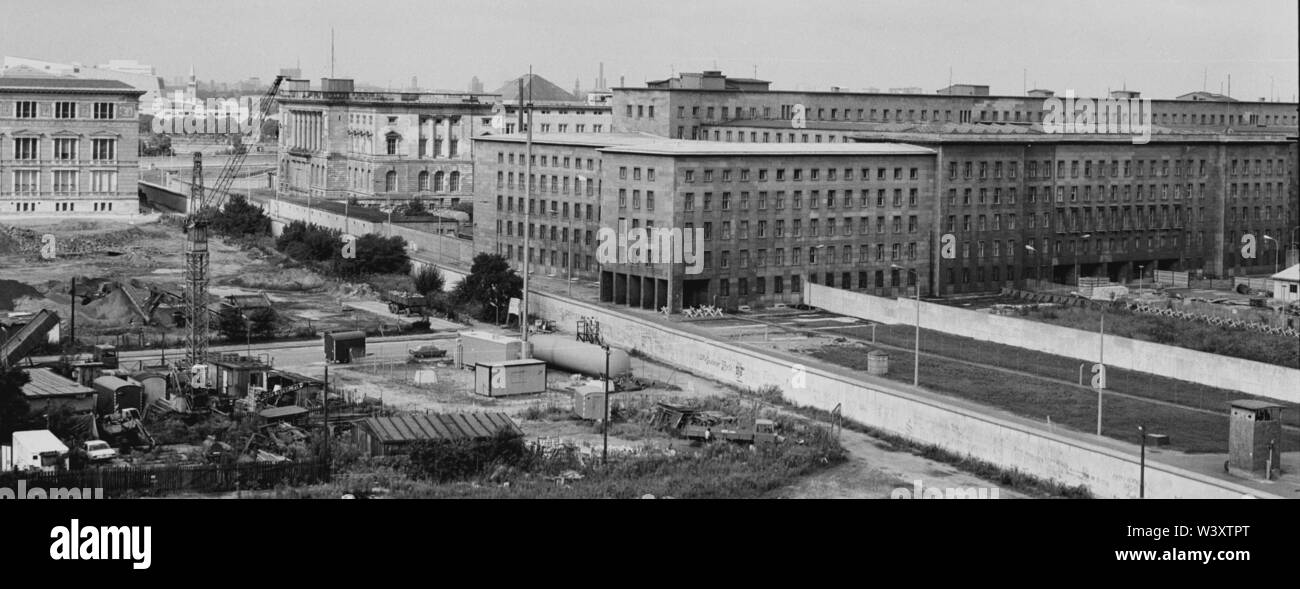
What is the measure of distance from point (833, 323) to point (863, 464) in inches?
652

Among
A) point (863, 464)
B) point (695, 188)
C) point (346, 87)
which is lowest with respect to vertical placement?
point (863, 464)

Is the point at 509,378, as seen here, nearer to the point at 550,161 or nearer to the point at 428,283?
the point at 428,283

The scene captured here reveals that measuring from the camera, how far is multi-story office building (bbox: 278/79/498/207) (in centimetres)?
8275

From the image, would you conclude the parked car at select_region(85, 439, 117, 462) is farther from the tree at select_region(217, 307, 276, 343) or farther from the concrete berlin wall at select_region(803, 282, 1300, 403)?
the concrete berlin wall at select_region(803, 282, 1300, 403)

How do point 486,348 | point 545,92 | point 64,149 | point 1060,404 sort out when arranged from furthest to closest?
1. point 545,92
2. point 64,149
3. point 486,348
4. point 1060,404

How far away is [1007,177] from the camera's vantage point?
56688 mm

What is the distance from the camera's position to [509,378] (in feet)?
121

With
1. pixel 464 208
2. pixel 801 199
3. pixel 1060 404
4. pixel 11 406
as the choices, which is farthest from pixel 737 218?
pixel 464 208

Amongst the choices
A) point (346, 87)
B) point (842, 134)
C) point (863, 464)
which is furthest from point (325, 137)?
point (863, 464)

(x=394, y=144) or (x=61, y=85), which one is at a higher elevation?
(x=61, y=85)

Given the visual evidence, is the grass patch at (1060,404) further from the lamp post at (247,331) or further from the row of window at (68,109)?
the row of window at (68,109)

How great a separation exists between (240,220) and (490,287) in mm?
25375

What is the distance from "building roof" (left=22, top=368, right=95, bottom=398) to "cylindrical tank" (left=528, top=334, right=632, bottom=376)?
1132cm
